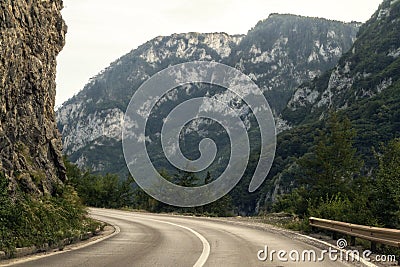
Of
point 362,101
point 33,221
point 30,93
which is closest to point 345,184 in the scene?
point 30,93

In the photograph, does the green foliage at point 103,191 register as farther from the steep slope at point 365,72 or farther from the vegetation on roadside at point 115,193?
the steep slope at point 365,72

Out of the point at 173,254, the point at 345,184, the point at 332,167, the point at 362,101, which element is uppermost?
the point at 362,101

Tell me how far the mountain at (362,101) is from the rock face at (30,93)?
54.5m

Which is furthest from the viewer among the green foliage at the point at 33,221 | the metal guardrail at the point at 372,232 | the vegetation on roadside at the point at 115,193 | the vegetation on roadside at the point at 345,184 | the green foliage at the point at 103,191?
the green foliage at the point at 103,191

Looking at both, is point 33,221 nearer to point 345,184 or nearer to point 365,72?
point 345,184

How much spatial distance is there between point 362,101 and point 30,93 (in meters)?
131

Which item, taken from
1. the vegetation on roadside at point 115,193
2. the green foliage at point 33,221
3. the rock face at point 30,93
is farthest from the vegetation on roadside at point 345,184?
the vegetation on roadside at point 115,193

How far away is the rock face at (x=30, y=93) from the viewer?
1528 cm

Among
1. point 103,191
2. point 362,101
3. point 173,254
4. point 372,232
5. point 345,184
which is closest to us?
point 173,254

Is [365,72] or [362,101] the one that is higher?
[365,72]

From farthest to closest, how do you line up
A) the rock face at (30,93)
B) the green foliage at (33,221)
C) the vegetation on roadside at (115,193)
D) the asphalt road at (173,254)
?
the vegetation on roadside at (115,193)
the rock face at (30,93)
the green foliage at (33,221)
the asphalt road at (173,254)

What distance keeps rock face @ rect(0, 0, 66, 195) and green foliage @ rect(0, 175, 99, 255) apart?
3.31ft

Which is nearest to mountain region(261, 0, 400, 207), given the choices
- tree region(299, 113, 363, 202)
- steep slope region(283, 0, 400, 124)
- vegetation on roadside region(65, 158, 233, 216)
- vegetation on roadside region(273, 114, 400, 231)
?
steep slope region(283, 0, 400, 124)

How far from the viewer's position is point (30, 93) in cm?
1959
